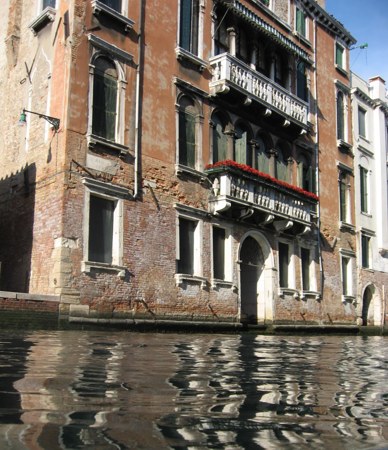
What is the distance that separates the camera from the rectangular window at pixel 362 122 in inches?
974

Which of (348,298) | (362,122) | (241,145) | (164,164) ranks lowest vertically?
(348,298)

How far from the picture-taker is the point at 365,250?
2386cm

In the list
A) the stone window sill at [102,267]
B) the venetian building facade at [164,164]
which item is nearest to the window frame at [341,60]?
the venetian building facade at [164,164]

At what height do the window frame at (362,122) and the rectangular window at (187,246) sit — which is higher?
the window frame at (362,122)

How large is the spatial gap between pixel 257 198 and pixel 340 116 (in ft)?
28.5

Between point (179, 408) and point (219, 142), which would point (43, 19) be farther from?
point (179, 408)

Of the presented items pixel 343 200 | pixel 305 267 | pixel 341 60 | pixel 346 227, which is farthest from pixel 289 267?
pixel 341 60

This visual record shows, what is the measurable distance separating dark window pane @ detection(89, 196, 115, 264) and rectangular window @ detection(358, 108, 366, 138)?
15.0 meters

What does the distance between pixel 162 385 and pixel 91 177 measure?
32.7ft

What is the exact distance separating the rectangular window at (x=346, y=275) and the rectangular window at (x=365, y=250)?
1.32m

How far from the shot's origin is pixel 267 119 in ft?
59.8

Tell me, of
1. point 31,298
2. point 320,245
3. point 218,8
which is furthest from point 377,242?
point 31,298

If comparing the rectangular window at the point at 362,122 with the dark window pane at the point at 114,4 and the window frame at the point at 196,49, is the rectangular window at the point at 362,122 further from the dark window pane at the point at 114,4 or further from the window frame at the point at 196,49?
the dark window pane at the point at 114,4

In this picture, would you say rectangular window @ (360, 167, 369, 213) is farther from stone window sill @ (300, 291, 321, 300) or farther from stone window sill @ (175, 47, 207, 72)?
stone window sill @ (175, 47, 207, 72)
